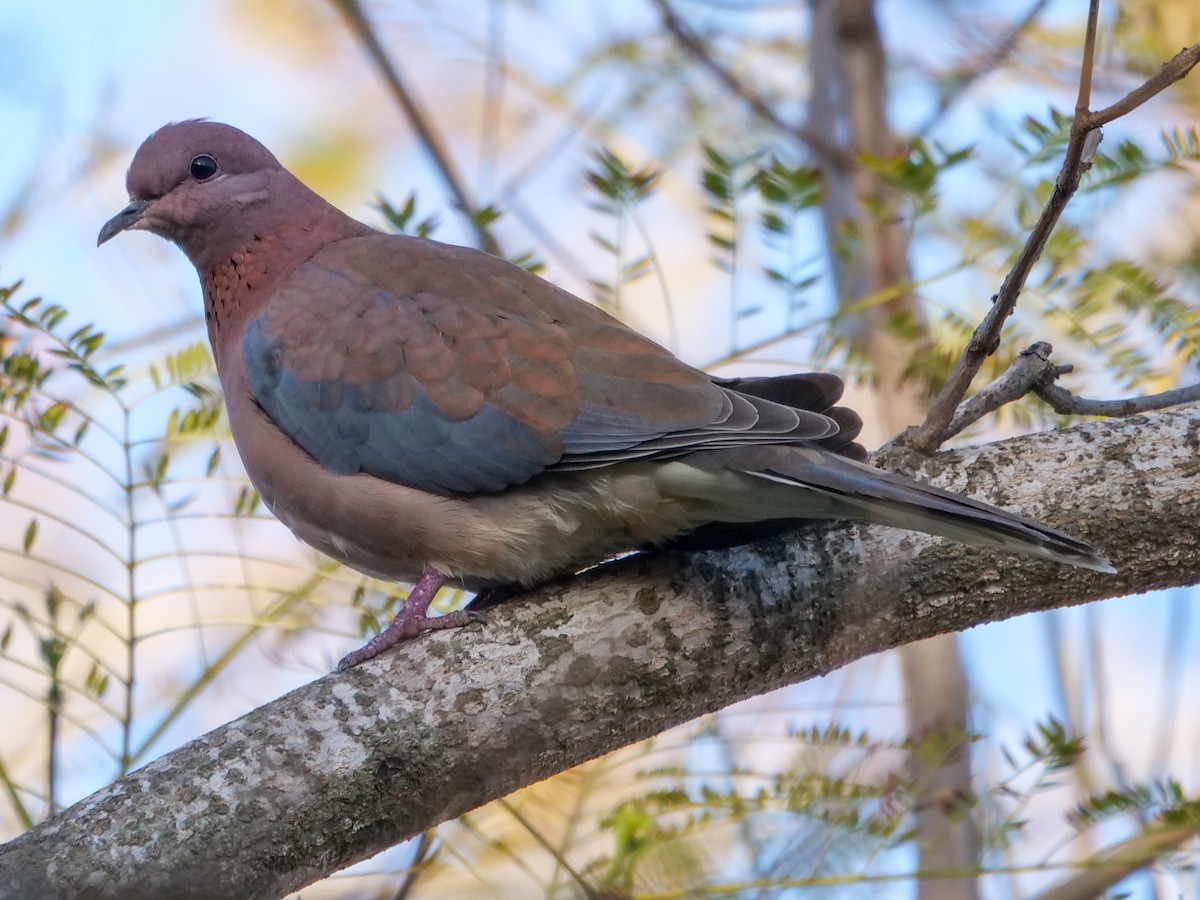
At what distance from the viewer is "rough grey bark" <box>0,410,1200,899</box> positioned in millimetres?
2295

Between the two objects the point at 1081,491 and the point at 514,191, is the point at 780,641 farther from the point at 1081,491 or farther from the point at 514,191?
the point at 514,191

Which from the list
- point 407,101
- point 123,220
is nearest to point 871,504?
point 123,220

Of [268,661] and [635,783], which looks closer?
[635,783]

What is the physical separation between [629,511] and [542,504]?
21cm

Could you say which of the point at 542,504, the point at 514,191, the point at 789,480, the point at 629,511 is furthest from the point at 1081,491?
the point at 514,191

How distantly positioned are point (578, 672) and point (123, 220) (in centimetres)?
198

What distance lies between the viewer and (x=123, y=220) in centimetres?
368

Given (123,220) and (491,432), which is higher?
(123,220)

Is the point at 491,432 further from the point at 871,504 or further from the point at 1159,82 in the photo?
the point at 1159,82

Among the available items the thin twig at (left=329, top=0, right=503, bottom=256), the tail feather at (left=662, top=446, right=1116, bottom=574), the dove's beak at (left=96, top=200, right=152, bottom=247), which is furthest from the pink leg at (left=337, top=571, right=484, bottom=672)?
the thin twig at (left=329, top=0, right=503, bottom=256)

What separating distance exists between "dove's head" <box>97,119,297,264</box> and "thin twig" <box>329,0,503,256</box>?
2.53 ft

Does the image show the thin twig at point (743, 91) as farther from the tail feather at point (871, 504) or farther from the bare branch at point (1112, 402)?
the tail feather at point (871, 504)

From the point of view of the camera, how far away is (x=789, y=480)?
263cm

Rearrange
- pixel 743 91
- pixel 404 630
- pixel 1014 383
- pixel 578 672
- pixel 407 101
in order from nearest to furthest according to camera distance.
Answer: pixel 578 672 < pixel 404 630 < pixel 1014 383 < pixel 407 101 < pixel 743 91
